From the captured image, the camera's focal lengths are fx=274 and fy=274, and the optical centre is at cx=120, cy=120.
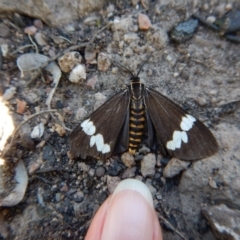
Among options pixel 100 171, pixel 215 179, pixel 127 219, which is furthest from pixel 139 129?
pixel 127 219

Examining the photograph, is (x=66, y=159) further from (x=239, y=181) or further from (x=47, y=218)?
(x=239, y=181)

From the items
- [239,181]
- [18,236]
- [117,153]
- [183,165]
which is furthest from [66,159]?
[239,181]

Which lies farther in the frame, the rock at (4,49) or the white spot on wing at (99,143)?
the rock at (4,49)

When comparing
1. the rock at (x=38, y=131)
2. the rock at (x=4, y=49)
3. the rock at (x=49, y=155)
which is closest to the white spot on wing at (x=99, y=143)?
the rock at (x=49, y=155)

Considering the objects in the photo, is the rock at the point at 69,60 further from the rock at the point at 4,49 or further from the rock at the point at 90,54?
the rock at the point at 4,49

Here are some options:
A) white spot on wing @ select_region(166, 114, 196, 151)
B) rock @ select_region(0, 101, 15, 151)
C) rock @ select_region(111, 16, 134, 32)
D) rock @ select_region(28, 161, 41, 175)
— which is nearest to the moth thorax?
white spot on wing @ select_region(166, 114, 196, 151)

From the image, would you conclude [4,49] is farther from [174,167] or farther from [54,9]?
[174,167]
